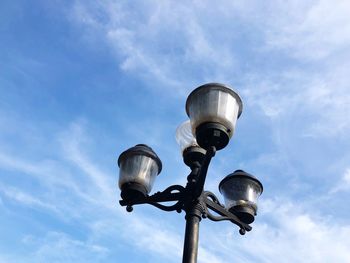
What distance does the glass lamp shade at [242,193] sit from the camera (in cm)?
551

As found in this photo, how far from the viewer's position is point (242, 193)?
18.4 ft

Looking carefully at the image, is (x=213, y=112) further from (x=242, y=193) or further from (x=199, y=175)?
(x=242, y=193)

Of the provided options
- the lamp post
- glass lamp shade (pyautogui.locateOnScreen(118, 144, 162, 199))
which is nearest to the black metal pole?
the lamp post

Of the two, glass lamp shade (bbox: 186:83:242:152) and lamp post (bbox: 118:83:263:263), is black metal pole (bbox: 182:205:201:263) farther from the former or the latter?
glass lamp shade (bbox: 186:83:242:152)

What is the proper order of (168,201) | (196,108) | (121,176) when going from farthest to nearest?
(121,176) → (168,201) → (196,108)

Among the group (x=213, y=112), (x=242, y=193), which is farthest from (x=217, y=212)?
(x=213, y=112)

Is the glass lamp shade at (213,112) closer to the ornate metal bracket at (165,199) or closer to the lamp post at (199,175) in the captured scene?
the lamp post at (199,175)

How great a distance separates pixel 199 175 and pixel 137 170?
986mm

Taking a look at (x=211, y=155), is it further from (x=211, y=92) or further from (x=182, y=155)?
(x=182, y=155)

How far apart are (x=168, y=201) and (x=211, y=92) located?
4.49ft

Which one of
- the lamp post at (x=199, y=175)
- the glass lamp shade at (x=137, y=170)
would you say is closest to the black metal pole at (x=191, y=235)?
the lamp post at (x=199, y=175)

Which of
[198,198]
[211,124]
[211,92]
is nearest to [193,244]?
[198,198]

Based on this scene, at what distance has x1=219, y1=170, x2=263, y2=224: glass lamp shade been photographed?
5512 millimetres

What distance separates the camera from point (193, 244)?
4500mm
